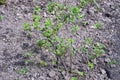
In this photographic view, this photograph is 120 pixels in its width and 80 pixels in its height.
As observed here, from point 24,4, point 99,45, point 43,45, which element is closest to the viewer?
point 43,45

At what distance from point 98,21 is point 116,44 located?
0.57 metres

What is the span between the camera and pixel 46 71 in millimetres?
4117

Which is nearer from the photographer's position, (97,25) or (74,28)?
(74,28)

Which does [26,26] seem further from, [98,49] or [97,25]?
[97,25]

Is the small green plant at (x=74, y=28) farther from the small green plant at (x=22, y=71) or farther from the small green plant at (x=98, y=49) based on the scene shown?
the small green plant at (x=22, y=71)

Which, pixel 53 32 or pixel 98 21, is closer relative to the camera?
pixel 53 32

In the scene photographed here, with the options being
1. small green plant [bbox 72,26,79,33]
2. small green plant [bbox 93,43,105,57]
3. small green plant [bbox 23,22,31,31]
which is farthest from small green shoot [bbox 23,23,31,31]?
small green plant [bbox 93,43,105,57]

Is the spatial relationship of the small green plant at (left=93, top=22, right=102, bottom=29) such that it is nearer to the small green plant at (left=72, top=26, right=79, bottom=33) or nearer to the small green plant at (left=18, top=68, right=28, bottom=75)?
the small green plant at (left=72, top=26, right=79, bottom=33)

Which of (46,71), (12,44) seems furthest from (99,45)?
(12,44)

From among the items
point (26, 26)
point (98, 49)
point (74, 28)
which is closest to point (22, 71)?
point (26, 26)

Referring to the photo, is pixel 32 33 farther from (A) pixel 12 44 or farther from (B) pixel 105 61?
(B) pixel 105 61

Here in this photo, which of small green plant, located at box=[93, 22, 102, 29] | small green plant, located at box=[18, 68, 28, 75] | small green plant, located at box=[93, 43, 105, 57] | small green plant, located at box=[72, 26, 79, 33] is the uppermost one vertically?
small green plant, located at box=[72, 26, 79, 33]

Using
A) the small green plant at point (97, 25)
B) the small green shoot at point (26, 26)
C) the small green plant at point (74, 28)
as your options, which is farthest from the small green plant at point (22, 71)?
the small green plant at point (97, 25)

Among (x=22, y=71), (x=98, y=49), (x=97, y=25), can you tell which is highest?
(x=97, y=25)
